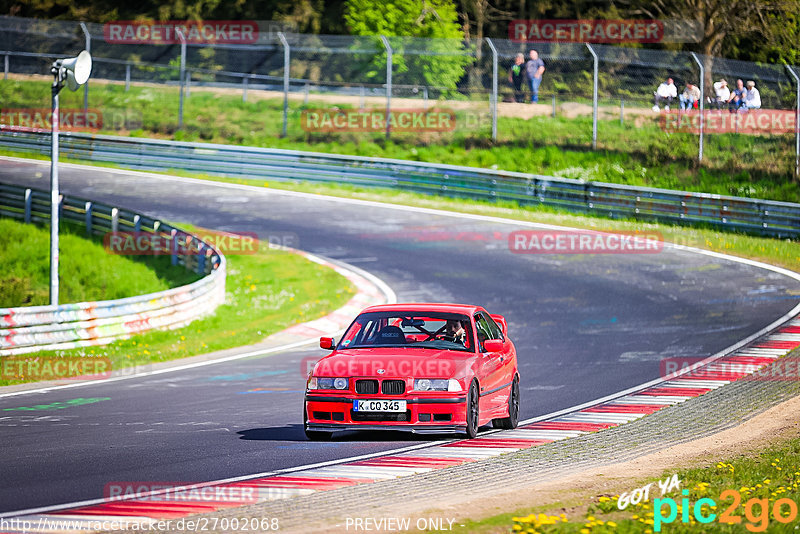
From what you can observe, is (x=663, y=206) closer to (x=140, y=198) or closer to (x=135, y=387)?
(x=140, y=198)

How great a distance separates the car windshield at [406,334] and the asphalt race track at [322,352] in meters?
0.95

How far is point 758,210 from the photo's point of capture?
92.8ft

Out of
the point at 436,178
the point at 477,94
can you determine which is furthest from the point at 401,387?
the point at 477,94

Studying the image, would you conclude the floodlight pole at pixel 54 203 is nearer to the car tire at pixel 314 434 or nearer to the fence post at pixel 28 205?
the car tire at pixel 314 434

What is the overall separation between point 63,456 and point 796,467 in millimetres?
6259

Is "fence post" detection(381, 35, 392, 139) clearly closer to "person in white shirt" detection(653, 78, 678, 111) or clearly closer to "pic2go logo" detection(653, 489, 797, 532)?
"person in white shirt" detection(653, 78, 678, 111)

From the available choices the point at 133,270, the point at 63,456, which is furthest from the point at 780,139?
the point at 63,456

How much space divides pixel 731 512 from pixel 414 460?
3.21 metres

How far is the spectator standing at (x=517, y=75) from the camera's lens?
1423 inches

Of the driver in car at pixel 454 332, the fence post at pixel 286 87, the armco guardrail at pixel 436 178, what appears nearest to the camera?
the driver in car at pixel 454 332

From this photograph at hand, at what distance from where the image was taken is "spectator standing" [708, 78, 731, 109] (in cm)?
3234

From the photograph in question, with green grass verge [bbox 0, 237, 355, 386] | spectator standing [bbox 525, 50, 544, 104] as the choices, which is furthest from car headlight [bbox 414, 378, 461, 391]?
spectator standing [bbox 525, 50, 544, 104]

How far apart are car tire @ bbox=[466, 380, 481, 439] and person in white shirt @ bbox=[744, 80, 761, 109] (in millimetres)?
23598

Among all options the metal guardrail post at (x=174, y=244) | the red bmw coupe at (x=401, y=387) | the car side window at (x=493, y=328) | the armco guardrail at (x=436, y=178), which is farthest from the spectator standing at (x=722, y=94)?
the red bmw coupe at (x=401, y=387)
